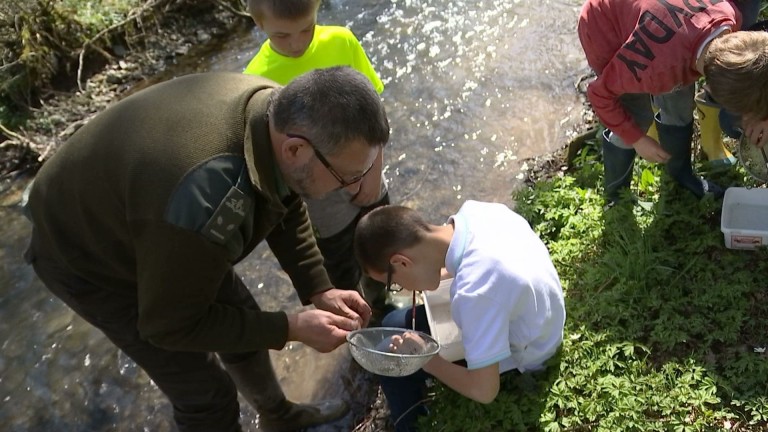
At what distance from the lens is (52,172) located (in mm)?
2043

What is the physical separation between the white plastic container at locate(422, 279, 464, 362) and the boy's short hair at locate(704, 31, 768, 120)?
1.30 m

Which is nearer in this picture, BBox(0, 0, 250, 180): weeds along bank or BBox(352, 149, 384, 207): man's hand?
BBox(352, 149, 384, 207): man's hand

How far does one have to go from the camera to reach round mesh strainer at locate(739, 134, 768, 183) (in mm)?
2967

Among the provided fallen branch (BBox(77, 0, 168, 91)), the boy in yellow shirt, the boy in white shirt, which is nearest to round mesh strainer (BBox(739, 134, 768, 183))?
the boy in white shirt

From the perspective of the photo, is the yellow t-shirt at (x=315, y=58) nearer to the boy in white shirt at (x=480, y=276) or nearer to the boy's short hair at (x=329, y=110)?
the boy in white shirt at (x=480, y=276)

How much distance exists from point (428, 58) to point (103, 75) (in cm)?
305

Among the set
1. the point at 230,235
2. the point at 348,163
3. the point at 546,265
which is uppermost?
the point at 348,163

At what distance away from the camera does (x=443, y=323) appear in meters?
2.77

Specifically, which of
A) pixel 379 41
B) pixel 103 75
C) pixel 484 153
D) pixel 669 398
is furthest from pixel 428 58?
pixel 669 398

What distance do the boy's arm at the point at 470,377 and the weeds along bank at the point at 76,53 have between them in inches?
162

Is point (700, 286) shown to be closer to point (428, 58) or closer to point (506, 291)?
point (506, 291)

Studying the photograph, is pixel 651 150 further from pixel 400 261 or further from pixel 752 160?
pixel 400 261

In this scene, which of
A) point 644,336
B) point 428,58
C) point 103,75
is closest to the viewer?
point 644,336

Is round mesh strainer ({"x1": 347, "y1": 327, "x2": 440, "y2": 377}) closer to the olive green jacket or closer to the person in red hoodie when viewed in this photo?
the olive green jacket
